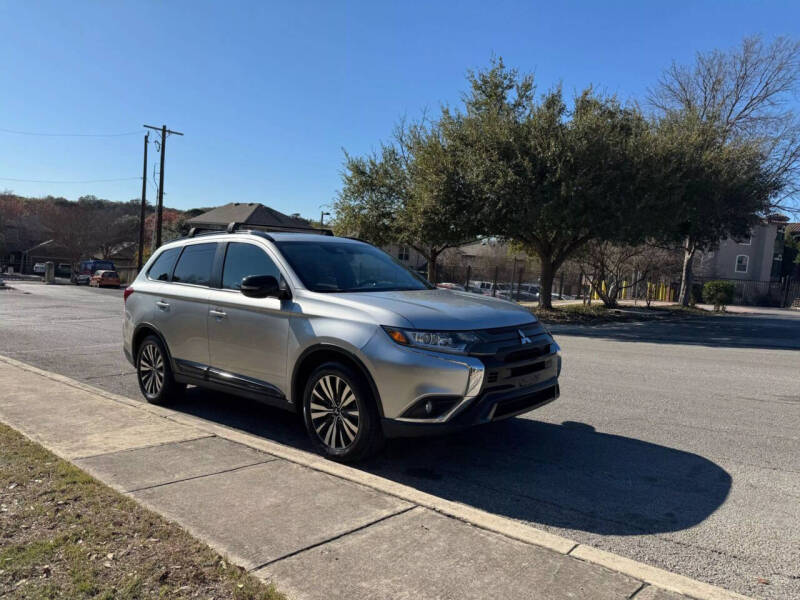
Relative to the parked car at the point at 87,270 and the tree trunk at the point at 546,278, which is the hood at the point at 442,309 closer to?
the tree trunk at the point at 546,278

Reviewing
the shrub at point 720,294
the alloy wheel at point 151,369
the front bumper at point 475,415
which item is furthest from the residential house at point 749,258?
the front bumper at point 475,415

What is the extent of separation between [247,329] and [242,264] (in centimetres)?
70

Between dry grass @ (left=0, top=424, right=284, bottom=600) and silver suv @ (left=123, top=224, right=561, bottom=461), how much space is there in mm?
1591

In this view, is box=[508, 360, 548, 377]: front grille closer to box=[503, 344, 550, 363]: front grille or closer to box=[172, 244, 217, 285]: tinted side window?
box=[503, 344, 550, 363]: front grille

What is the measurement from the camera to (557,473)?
4.77 meters

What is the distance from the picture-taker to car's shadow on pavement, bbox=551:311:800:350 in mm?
15773

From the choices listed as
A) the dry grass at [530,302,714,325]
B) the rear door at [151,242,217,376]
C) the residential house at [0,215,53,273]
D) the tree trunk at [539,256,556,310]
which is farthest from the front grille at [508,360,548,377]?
the residential house at [0,215,53,273]

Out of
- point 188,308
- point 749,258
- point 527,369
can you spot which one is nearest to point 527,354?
point 527,369

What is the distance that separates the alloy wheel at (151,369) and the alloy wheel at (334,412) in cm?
249

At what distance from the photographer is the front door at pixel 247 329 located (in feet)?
16.9

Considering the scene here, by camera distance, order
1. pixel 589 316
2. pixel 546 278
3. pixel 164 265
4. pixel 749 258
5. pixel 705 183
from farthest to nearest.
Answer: pixel 749 258 < pixel 546 278 < pixel 589 316 < pixel 705 183 < pixel 164 265

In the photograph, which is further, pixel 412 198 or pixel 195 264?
pixel 412 198

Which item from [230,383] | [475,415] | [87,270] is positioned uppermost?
[475,415]

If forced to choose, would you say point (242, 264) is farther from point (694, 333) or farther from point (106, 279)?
point (106, 279)
